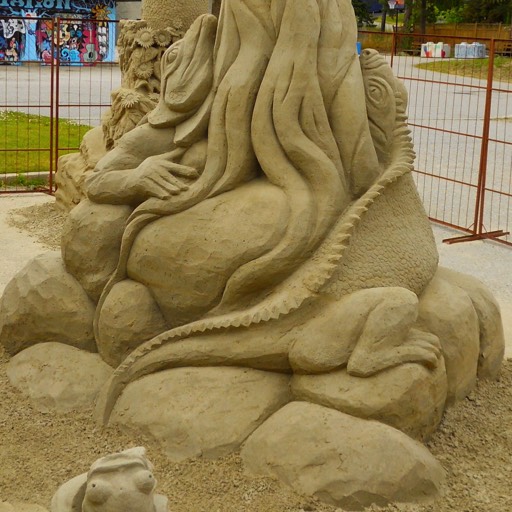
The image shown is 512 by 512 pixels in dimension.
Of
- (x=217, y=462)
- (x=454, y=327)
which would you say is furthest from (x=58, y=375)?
(x=454, y=327)

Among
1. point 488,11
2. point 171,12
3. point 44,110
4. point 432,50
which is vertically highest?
point 488,11

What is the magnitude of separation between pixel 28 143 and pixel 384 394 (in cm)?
872

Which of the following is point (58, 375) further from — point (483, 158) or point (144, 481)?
point (483, 158)

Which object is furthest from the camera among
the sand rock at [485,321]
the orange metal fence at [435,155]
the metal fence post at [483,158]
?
the orange metal fence at [435,155]


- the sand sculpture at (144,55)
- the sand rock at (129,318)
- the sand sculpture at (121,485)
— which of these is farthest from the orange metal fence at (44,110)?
the sand sculpture at (121,485)

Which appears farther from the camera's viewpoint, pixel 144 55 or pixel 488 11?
pixel 488 11

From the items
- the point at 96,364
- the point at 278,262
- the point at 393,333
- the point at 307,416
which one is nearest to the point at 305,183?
the point at 278,262

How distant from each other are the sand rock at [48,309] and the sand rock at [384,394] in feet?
3.88

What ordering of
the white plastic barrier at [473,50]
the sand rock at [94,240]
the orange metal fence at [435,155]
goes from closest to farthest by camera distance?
the sand rock at [94,240] < the orange metal fence at [435,155] < the white plastic barrier at [473,50]

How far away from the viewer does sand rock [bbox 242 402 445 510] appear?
3656 mm

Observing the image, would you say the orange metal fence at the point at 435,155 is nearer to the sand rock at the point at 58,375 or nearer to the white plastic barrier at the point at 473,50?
the white plastic barrier at the point at 473,50

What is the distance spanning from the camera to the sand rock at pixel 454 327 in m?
4.25

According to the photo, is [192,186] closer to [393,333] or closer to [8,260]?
[393,333]

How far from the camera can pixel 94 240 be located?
438cm
